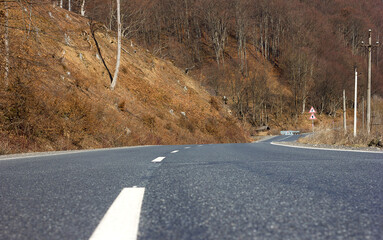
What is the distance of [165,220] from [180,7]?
73482 mm

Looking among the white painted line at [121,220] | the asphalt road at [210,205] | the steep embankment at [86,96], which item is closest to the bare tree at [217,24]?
the steep embankment at [86,96]

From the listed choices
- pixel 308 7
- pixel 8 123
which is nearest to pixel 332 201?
pixel 8 123

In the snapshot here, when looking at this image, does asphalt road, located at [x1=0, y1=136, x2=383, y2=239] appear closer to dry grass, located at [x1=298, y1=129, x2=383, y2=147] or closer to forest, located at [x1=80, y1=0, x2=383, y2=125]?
dry grass, located at [x1=298, y1=129, x2=383, y2=147]

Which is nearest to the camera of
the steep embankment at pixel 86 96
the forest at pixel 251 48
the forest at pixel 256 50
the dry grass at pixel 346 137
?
the steep embankment at pixel 86 96

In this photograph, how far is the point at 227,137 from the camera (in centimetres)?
3544

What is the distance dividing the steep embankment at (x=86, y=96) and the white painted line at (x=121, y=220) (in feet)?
28.9

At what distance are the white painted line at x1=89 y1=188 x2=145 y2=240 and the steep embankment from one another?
8818 mm

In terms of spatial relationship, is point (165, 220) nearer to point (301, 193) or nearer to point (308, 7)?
point (301, 193)

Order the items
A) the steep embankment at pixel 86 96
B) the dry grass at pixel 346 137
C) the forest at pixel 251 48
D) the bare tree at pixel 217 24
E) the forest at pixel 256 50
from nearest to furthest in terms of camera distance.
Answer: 1. the steep embankment at pixel 86 96
2. the dry grass at pixel 346 137
3. the forest at pixel 251 48
4. the forest at pixel 256 50
5. the bare tree at pixel 217 24

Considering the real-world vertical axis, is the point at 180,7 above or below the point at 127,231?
above

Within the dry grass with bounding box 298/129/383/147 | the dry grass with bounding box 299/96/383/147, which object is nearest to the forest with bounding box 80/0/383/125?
the dry grass with bounding box 299/96/383/147

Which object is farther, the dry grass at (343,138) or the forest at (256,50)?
the forest at (256,50)

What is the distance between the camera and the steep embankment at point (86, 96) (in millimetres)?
12492

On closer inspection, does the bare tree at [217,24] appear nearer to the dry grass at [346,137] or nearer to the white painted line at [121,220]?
the dry grass at [346,137]
